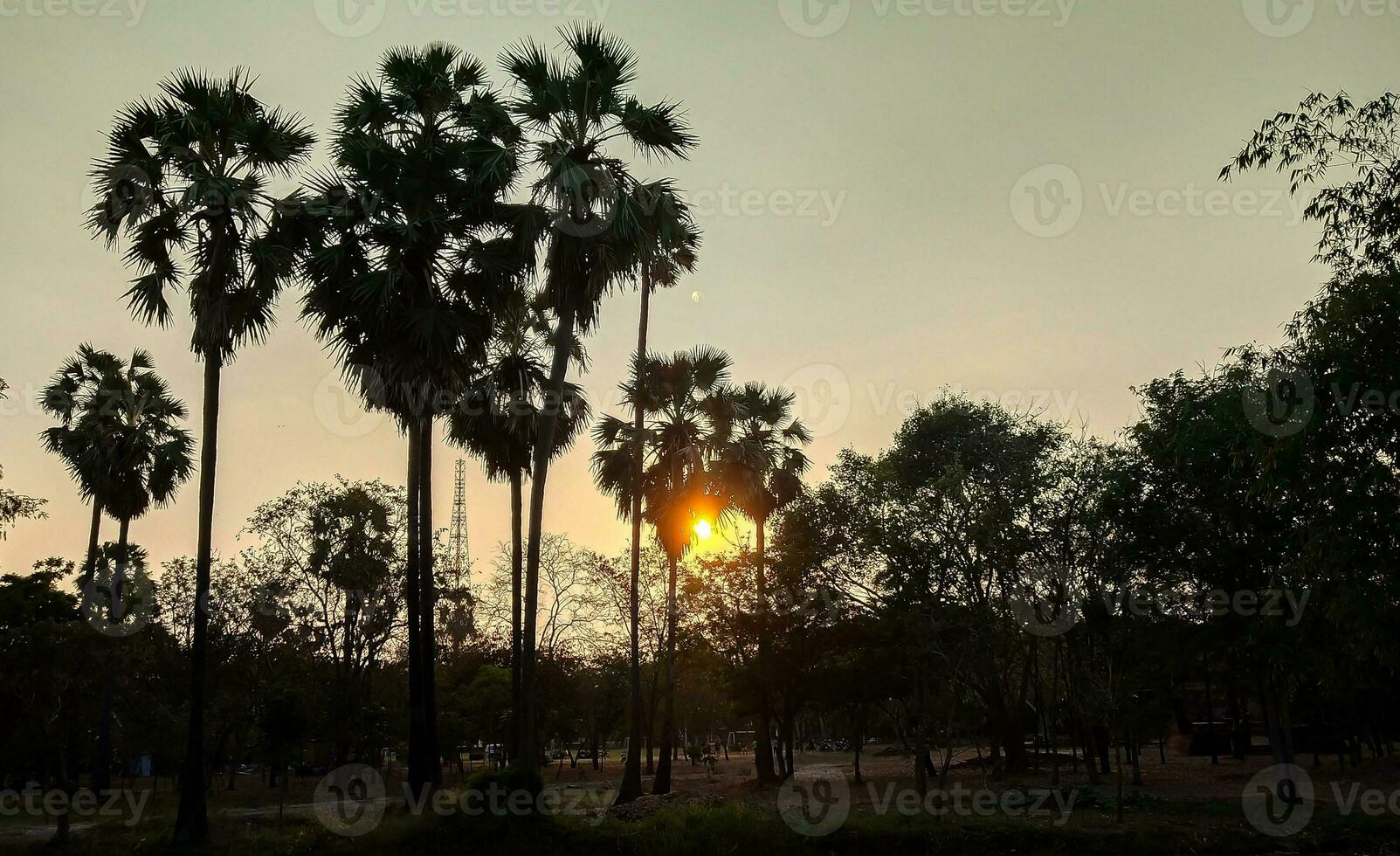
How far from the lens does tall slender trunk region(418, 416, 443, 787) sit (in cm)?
1881

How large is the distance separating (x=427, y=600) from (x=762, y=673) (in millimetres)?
19537

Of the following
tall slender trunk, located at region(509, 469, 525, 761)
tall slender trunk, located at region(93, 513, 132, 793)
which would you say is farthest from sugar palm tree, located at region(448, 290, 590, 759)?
tall slender trunk, located at region(93, 513, 132, 793)

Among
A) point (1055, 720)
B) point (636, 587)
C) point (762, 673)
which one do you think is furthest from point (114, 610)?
point (1055, 720)

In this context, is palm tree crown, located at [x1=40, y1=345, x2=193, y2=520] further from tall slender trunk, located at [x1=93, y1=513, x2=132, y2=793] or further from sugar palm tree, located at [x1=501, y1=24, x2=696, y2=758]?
sugar palm tree, located at [x1=501, y1=24, x2=696, y2=758]

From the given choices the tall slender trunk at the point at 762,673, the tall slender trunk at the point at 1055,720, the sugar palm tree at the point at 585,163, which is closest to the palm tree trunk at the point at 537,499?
the sugar palm tree at the point at 585,163

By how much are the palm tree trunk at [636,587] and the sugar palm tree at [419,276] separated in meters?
9.31

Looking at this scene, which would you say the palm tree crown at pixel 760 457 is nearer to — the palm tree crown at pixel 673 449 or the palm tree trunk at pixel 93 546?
the palm tree crown at pixel 673 449

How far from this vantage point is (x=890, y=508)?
23781mm

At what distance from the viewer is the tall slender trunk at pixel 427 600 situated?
61.7ft

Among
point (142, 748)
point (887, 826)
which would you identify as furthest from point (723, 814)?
point (142, 748)

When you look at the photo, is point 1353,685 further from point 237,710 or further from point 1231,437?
point 237,710

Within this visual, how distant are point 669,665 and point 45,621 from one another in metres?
18.6

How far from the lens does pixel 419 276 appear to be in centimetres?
1944

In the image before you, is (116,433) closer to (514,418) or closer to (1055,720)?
(514,418)
